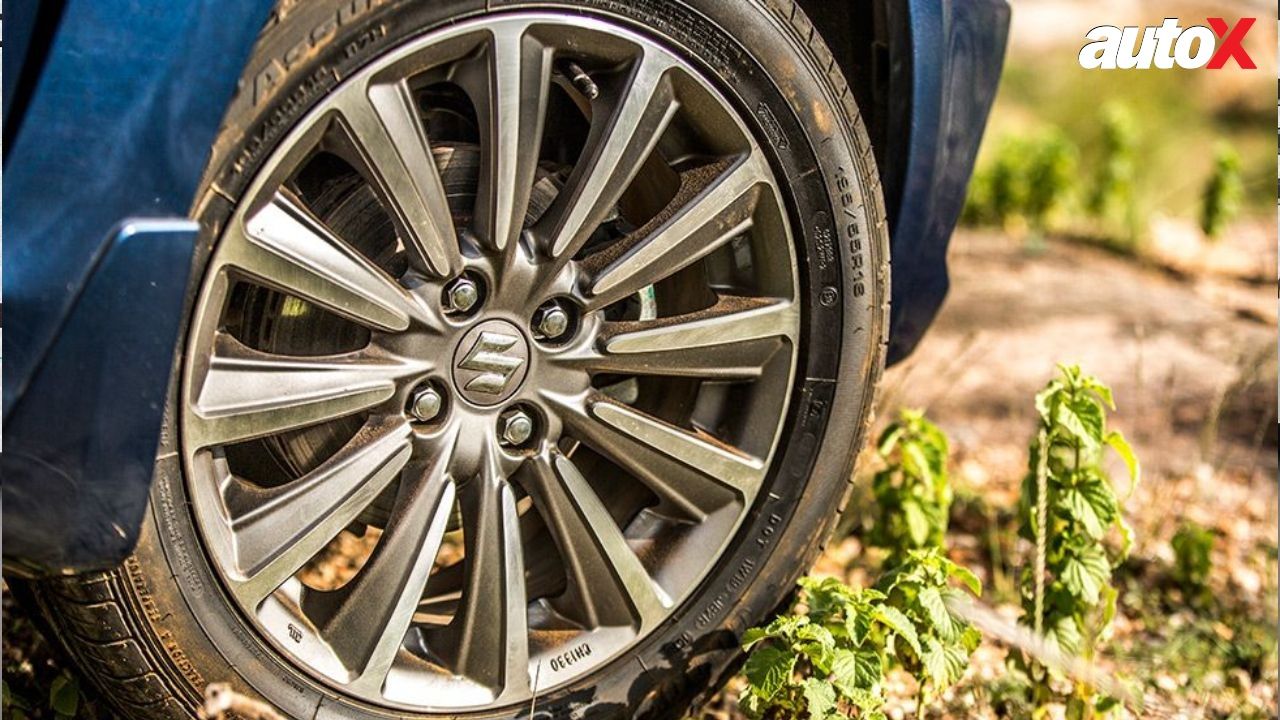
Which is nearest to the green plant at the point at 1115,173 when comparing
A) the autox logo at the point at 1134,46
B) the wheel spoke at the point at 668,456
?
the autox logo at the point at 1134,46

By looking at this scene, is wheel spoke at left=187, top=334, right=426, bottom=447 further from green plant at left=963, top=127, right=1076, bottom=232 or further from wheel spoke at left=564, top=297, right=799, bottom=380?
green plant at left=963, top=127, right=1076, bottom=232

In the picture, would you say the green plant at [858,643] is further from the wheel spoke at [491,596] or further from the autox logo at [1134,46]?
the autox logo at [1134,46]

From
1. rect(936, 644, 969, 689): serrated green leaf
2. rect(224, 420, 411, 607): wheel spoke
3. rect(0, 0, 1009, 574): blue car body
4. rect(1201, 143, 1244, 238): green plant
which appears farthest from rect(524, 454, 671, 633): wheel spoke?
rect(1201, 143, 1244, 238): green plant

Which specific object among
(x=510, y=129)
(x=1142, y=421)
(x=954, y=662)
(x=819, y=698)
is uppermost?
(x=1142, y=421)

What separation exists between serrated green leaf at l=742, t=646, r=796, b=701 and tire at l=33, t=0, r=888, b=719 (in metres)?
0.15

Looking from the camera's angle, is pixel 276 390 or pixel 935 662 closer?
pixel 276 390

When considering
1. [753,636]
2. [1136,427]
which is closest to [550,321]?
[753,636]

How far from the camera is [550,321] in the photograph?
2.53m

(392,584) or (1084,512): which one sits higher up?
(1084,512)

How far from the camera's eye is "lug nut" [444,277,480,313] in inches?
95.6

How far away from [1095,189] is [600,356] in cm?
582

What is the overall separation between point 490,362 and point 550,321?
13 centimetres

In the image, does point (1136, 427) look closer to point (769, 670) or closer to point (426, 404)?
point (769, 670)

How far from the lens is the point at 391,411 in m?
2.42
